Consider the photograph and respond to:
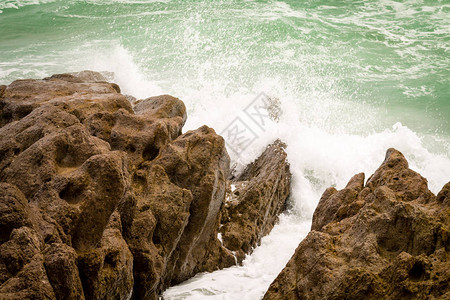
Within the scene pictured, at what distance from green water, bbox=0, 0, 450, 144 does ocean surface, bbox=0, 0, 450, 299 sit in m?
0.05

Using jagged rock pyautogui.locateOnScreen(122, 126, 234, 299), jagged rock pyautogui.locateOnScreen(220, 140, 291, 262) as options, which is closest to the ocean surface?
jagged rock pyautogui.locateOnScreen(220, 140, 291, 262)

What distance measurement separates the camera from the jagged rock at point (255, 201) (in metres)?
6.79

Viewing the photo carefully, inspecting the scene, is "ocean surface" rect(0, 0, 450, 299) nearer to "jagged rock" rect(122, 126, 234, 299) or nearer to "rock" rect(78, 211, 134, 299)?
"jagged rock" rect(122, 126, 234, 299)

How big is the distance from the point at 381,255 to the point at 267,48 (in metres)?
13.6

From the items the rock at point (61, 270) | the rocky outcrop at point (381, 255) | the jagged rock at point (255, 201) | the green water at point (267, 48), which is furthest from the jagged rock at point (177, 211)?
the green water at point (267, 48)

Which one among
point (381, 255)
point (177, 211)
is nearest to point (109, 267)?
point (177, 211)

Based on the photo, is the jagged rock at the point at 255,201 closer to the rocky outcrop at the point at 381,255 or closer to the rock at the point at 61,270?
the rocky outcrop at the point at 381,255

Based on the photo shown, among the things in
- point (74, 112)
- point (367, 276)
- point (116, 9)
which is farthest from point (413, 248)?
point (116, 9)

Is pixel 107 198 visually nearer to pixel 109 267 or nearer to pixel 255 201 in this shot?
pixel 109 267

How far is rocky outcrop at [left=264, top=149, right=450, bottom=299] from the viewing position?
378cm

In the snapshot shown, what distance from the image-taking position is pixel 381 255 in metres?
4.21

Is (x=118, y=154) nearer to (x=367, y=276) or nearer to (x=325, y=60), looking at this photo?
(x=367, y=276)

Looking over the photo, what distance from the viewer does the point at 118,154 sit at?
15.2 feet

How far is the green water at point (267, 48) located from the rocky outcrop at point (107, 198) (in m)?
7.03
